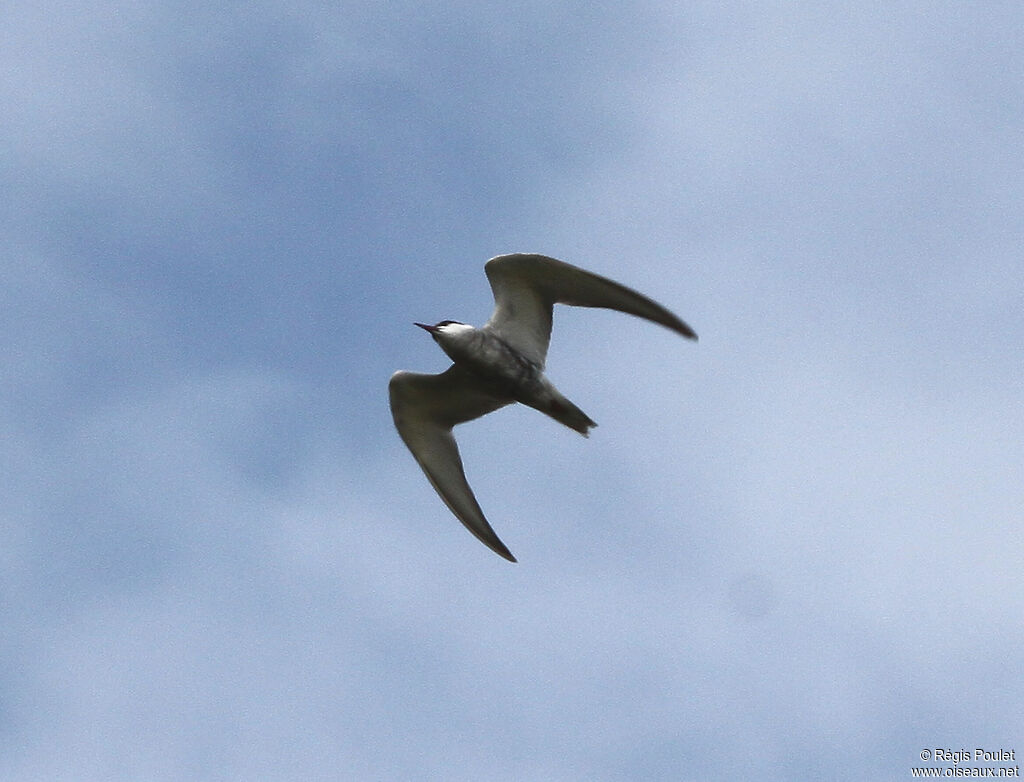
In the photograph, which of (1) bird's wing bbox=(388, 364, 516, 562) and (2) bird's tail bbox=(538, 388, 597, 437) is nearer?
(2) bird's tail bbox=(538, 388, 597, 437)

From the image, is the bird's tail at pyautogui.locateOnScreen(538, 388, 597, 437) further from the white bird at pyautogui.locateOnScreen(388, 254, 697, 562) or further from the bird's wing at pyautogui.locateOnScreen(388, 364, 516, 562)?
the bird's wing at pyautogui.locateOnScreen(388, 364, 516, 562)

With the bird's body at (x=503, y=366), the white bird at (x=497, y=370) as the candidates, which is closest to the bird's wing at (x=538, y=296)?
the white bird at (x=497, y=370)

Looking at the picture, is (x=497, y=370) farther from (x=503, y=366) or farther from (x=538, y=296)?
(x=538, y=296)

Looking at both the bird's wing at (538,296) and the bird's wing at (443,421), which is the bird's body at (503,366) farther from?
the bird's wing at (443,421)

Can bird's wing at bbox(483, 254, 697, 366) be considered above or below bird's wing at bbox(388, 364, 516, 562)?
above

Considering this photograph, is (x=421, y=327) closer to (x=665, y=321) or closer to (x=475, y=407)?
(x=475, y=407)

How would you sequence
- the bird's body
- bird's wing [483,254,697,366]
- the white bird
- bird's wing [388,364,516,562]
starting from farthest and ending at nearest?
bird's wing [388,364,516,562] < the bird's body < the white bird < bird's wing [483,254,697,366]

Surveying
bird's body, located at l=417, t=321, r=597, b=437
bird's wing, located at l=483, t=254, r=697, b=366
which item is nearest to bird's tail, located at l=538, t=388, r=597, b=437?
bird's body, located at l=417, t=321, r=597, b=437
